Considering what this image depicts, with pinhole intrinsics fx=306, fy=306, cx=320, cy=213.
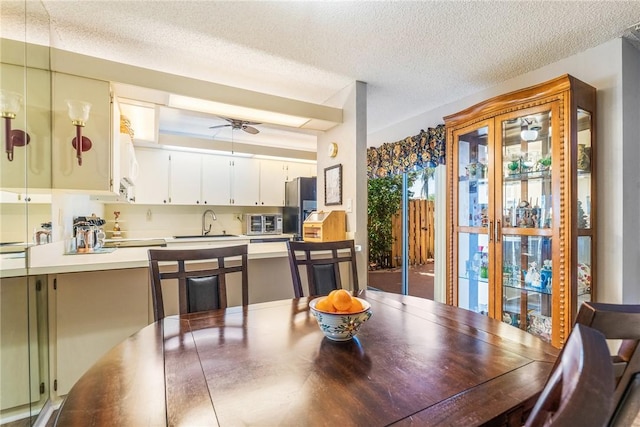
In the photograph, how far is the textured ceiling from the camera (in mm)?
1880

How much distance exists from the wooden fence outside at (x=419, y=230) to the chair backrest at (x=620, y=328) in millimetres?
4127

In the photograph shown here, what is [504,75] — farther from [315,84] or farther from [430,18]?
[315,84]

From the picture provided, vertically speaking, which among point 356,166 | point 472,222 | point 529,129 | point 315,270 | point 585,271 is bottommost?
point 585,271

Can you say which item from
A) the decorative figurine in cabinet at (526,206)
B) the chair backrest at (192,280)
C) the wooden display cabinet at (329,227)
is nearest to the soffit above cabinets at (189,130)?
the wooden display cabinet at (329,227)

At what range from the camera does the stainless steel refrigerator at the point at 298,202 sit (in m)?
4.80

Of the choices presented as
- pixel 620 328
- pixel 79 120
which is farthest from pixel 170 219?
pixel 620 328

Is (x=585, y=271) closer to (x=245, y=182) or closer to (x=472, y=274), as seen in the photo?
(x=472, y=274)

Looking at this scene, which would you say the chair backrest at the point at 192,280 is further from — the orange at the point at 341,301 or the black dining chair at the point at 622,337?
the black dining chair at the point at 622,337

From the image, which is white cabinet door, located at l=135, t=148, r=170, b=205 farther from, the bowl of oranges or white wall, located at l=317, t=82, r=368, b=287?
the bowl of oranges

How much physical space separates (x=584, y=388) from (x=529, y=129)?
8.85 ft

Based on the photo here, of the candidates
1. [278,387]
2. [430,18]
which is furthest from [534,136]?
[278,387]

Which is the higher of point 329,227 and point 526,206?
point 526,206

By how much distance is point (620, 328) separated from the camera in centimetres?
48

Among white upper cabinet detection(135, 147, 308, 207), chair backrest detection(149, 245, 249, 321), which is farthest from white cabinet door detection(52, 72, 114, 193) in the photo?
white upper cabinet detection(135, 147, 308, 207)
